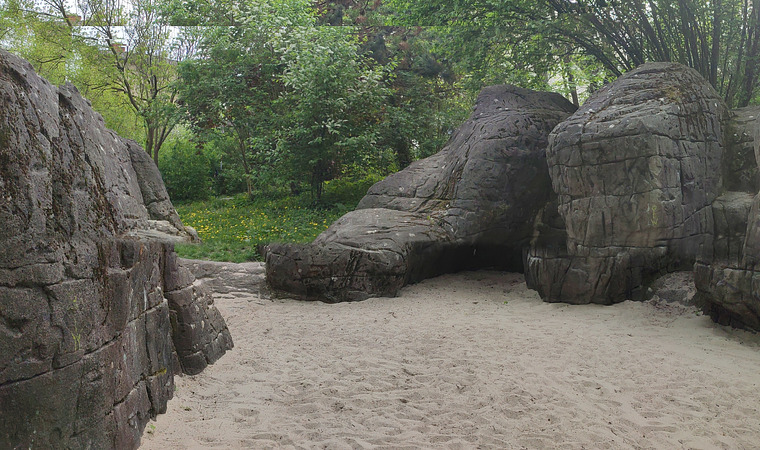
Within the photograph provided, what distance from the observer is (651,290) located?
26.9ft

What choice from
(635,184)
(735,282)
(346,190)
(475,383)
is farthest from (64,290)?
(346,190)

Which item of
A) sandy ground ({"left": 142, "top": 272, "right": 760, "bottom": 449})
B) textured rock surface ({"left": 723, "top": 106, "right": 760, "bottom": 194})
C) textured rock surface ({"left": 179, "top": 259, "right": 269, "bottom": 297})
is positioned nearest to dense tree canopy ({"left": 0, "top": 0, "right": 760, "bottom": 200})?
textured rock surface ({"left": 723, "top": 106, "right": 760, "bottom": 194})

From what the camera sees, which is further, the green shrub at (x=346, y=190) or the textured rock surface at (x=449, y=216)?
the green shrub at (x=346, y=190)

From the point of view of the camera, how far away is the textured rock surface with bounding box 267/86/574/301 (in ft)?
30.0

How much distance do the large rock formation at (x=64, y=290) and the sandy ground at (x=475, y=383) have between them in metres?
0.60

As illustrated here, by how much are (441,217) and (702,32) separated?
22.2 ft

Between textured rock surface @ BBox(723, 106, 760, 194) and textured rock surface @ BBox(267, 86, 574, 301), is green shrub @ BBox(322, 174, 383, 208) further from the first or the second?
textured rock surface @ BBox(723, 106, 760, 194)

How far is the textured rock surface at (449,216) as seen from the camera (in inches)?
360

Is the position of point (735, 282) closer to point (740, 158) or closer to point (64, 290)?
point (740, 158)

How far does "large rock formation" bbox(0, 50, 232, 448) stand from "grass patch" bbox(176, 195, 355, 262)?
684cm

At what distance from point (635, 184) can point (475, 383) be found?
14.1 feet

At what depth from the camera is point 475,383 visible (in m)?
5.43

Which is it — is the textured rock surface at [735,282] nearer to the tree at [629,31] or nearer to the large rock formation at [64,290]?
the large rock formation at [64,290]

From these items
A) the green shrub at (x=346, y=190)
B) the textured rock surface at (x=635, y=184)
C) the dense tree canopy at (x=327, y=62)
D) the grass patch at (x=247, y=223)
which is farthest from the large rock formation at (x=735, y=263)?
the green shrub at (x=346, y=190)
